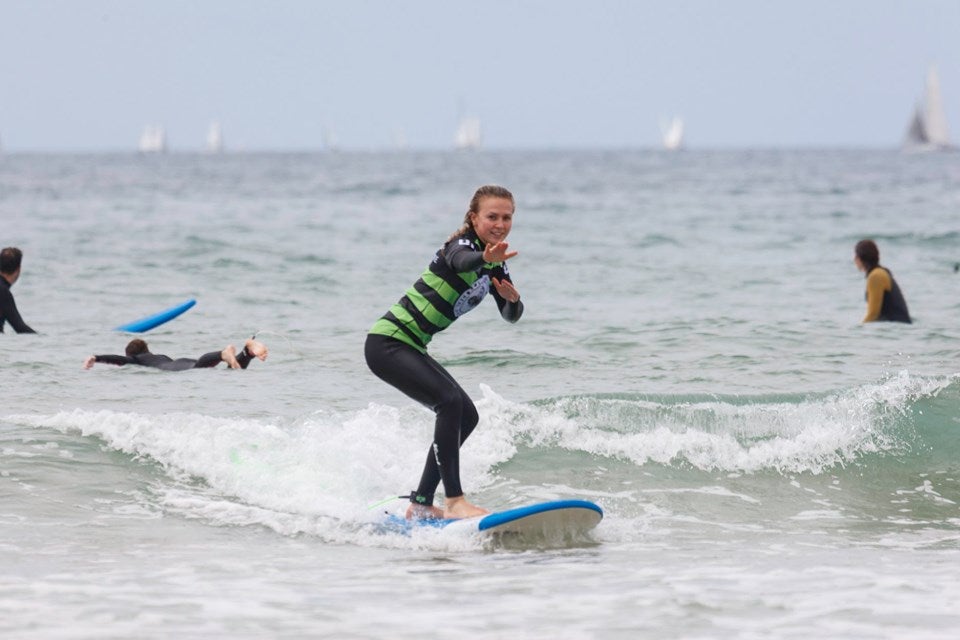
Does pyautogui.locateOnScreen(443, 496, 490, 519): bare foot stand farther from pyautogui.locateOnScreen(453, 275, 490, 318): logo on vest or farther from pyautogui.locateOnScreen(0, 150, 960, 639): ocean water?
pyautogui.locateOnScreen(453, 275, 490, 318): logo on vest

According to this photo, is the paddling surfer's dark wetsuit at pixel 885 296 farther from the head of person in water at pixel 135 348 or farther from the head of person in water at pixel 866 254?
the head of person in water at pixel 135 348

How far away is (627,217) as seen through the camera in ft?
134

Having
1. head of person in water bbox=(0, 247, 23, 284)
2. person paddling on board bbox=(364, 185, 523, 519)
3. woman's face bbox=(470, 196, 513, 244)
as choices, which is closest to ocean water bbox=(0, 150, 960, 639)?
person paddling on board bbox=(364, 185, 523, 519)

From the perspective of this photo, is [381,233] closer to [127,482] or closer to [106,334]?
[106,334]

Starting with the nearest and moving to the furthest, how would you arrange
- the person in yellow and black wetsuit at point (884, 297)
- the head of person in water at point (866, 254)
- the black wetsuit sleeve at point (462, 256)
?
the black wetsuit sleeve at point (462, 256), the head of person in water at point (866, 254), the person in yellow and black wetsuit at point (884, 297)

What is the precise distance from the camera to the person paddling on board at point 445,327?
7047 millimetres

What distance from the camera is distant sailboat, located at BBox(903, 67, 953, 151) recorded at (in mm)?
126475

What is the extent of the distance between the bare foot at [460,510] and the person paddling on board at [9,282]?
7.85 m

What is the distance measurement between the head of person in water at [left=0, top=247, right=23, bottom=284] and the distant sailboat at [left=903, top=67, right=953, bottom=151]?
392 ft

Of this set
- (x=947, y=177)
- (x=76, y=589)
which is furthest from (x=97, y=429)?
(x=947, y=177)

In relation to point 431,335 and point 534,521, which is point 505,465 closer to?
point 534,521

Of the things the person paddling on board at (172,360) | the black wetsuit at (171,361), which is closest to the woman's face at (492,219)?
the person paddling on board at (172,360)

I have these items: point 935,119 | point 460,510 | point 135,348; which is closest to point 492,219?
point 460,510

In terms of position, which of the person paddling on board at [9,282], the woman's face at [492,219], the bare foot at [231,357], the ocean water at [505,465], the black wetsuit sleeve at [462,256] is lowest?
the ocean water at [505,465]
